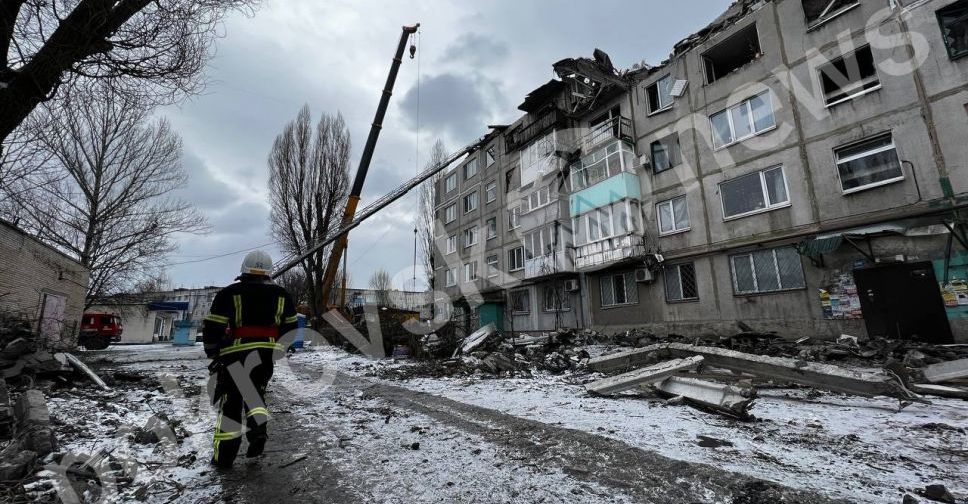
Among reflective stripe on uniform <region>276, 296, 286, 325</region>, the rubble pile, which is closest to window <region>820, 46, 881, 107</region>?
the rubble pile

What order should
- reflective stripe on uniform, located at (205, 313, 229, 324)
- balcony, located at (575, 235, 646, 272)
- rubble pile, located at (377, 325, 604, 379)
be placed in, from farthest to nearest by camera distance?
balcony, located at (575, 235, 646, 272) → rubble pile, located at (377, 325, 604, 379) → reflective stripe on uniform, located at (205, 313, 229, 324)

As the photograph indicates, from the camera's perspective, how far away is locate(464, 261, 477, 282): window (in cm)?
2703

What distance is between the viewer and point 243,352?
3.39 metres

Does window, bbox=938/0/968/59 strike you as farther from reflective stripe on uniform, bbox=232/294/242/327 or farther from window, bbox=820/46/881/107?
reflective stripe on uniform, bbox=232/294/242/327

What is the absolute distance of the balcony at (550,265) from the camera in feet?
60.6

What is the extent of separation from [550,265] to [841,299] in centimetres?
1082

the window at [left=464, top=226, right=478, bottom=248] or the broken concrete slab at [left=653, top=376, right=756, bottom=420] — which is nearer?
the broken concrete slab at [left=653, top=376, right=756, bottom=420]

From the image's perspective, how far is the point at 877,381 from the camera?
4820 millimetres

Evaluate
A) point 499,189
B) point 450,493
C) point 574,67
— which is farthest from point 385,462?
point 499,189

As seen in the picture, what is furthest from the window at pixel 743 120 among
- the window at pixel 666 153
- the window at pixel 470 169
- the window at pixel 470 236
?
the window at pixel 470 169

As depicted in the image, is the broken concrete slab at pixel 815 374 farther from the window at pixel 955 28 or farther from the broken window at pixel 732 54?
the broken window at pixel 732 54

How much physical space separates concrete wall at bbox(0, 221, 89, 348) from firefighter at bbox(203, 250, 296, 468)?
12.2 meters

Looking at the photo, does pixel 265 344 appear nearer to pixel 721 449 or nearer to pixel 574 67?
pixel 721 449

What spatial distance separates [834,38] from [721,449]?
1467 centimetres
